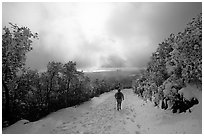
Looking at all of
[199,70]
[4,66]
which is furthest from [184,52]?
[4,66]

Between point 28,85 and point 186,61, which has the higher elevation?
point 186,61

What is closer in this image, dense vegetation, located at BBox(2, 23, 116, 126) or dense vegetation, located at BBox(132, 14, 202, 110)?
dense vegetation, located at BBox(132, 14, 202, 110)

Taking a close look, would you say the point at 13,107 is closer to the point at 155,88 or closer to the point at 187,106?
the point at 155,88

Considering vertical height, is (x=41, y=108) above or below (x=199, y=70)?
below

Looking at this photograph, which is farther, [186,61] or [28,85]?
[28,85]

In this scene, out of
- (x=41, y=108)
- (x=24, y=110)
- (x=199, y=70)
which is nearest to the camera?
(x=199, y=70)

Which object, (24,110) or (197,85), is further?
(24,110)

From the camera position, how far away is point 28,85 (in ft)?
74.9

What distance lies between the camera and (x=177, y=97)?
14.6 metres

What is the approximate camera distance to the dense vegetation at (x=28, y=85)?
1449cm

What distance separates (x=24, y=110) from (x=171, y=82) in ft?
59.7

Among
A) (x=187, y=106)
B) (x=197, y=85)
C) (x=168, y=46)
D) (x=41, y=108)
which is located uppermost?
(x=168, y=46)

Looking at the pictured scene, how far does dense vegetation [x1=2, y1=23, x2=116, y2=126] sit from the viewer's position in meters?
14.5

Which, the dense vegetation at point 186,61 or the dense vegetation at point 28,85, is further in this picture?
the dense vegetation at point 28,85
